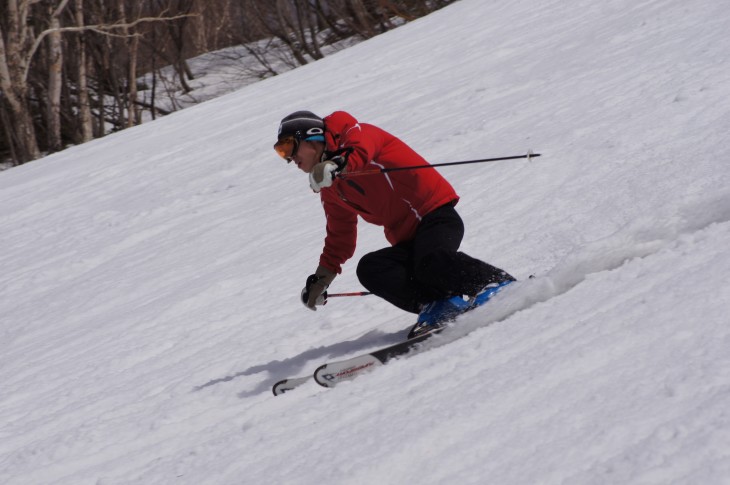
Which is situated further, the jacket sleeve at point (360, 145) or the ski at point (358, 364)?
the jacket sleeve at point (360, 145)

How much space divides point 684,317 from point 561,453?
2.47 feet

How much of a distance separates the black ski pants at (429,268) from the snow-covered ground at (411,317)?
0.68 ft

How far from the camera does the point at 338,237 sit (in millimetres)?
4297

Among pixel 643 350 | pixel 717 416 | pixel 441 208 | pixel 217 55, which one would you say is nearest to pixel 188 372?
pixel 441 208

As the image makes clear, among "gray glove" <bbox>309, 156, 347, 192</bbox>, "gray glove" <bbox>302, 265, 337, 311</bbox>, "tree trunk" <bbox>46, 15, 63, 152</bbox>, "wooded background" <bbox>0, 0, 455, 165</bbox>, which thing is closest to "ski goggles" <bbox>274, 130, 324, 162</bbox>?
Result: "gray glove" <bbox>309, 156, 347, 192</bbox>

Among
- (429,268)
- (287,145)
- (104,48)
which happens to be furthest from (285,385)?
(104,48)

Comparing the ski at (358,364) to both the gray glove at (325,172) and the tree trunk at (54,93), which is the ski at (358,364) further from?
the tree trunk at (54,93)

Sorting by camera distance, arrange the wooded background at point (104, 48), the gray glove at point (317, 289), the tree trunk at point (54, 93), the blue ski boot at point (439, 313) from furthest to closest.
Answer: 1. the tree trunk at point (54, 93)
2. the wooded background at point (104, 48)
3. the gray glove at point (317, 289)
4. the blue ski boot at point (439, 313)

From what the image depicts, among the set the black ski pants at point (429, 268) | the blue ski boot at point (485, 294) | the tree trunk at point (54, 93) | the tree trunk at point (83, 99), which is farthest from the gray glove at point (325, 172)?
the tree trunk at point (83, 99)

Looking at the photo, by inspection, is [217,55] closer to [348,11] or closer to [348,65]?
[348,11]

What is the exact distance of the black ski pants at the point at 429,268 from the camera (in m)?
3.71

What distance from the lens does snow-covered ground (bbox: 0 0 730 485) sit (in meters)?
2.42

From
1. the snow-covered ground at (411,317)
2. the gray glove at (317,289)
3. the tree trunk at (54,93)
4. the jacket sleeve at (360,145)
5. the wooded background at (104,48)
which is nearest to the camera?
the snow-covered ground at (411,317)

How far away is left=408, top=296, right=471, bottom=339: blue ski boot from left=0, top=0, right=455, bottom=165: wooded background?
14.9 meters
